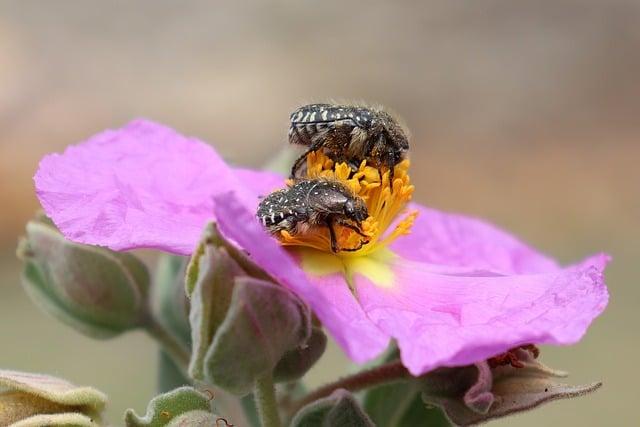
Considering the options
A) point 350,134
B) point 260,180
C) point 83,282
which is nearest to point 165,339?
point 83,282

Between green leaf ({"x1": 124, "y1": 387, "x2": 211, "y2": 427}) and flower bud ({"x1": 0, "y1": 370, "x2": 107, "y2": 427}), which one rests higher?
green leaf ({"x1": 124, "y1": 387, "x2": 211, "y2": 427})

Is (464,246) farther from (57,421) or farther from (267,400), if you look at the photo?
(57,421)

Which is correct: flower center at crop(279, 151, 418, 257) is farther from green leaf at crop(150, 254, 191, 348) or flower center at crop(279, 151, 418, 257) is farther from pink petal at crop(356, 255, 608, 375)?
green leaf at crop(150, 254, 191, 348)

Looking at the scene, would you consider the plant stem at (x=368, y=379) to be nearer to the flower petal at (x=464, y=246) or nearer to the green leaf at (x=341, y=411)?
the green leaf at (x=341, y=411)

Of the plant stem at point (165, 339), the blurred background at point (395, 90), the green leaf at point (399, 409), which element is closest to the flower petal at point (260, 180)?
the plant stem at point (165, 339)

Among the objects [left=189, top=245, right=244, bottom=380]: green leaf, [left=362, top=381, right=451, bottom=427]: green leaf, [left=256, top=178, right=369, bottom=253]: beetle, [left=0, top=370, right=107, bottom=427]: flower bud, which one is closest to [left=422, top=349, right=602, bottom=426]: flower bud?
[left=362, top=381, right=451, bottom=427]: green leaf
